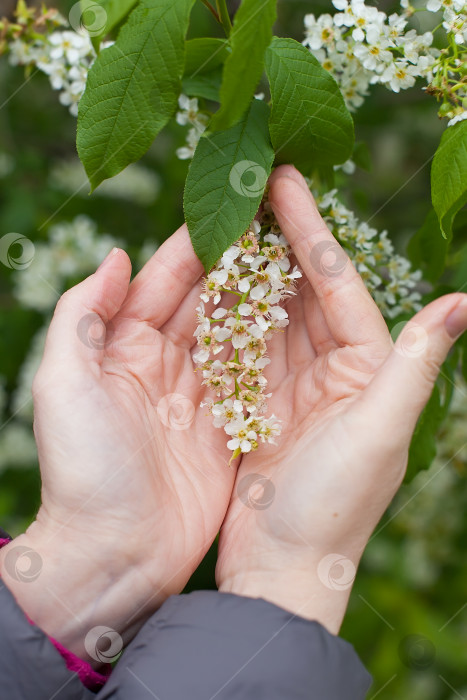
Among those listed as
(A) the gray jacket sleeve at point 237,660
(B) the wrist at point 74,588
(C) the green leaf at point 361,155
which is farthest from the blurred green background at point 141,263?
(A) the gray jacket sleeve at point 237,660

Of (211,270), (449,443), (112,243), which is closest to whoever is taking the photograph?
(211,270)

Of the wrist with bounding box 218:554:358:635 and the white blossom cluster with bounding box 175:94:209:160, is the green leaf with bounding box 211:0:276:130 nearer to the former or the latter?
the white blossom cluster with bounding box 175:94:209:160

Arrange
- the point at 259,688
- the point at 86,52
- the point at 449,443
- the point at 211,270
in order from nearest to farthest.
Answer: the point at 259,688 < the point at 211,270 < the point at 86,52 < the point at 449,443

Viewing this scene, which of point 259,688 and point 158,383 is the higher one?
point 158,383

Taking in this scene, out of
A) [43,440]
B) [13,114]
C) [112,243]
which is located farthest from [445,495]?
[13,114]

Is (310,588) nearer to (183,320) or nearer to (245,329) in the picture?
(245,329)

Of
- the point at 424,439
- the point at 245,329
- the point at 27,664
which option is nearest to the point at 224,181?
the point at 245,329

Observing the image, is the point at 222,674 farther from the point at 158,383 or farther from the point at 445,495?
the point at 445,495

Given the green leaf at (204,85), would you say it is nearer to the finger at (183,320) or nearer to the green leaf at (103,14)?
the green leaf at (103,14)
